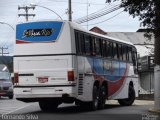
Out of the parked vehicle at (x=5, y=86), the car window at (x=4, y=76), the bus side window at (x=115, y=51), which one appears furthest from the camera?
the car window at (x=4, y=76)

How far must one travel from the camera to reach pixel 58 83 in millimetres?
20922

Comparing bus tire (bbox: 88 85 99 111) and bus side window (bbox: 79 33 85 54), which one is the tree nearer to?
bus side window (bbox: 79 33 85 54)

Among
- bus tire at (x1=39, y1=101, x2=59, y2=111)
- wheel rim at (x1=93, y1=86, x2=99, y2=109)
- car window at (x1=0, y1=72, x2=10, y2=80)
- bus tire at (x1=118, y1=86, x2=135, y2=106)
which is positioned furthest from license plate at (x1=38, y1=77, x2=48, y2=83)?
car window at (x1=0, y1=72, x2=10, y2=80)

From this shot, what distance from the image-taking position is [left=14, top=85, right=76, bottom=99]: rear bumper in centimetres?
2078

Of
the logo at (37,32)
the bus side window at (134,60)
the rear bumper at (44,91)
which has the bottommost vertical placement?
the rear bumper at (44,91)

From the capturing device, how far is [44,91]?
68.8 ft

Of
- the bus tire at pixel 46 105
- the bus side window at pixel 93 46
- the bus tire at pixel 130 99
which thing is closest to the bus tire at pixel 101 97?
the bus side window at pixel 93 46

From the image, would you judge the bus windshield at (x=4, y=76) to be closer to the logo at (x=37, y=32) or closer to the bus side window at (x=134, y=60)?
the bus side window at (x=134, y=60)

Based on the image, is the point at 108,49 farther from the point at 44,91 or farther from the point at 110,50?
the point at 44,91

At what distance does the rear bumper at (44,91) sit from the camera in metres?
20.8

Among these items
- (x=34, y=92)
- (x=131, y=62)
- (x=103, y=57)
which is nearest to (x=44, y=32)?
(x=34, y=92)

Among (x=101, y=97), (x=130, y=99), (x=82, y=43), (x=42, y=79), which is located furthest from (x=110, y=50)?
(x=42, y=79)

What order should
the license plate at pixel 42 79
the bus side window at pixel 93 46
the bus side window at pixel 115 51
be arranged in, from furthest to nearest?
the bus side window at pixel 115 51 → the bus side window at pixel 93 46 → the license plate at pixel 42 79

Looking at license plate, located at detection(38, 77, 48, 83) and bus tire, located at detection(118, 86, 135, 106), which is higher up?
license plate, located at detection(38, 77, 48, 83)
